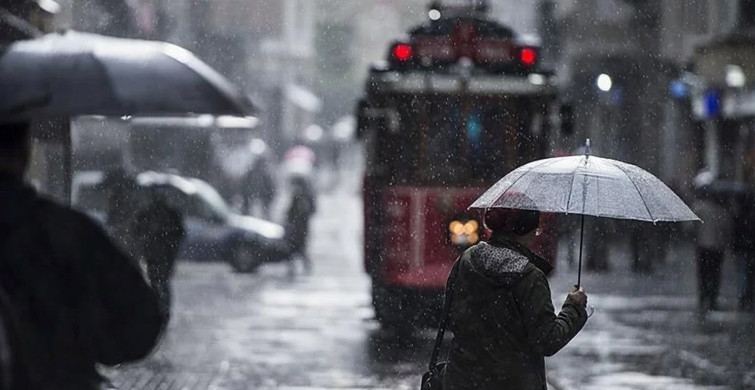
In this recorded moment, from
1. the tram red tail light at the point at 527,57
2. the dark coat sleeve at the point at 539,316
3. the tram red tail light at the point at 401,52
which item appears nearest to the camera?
the dark coat sleeve at the point at 539,316

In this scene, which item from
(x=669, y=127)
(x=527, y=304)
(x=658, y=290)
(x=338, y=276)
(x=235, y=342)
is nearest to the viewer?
(x=527, y=304)

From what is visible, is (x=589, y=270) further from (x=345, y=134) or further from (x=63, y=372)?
(x=345, y=134)

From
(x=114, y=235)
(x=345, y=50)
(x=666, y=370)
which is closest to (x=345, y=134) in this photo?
(x=345, y=50)

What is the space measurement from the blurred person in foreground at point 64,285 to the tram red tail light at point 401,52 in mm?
12093

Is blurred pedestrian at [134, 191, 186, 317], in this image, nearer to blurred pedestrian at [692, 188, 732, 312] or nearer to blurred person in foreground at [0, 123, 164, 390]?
blurred pedestrian at [692, 188, 732, 312]

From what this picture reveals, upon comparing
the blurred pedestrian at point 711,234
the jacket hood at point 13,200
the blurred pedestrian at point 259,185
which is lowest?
the blurred pedestrian at point 259,185

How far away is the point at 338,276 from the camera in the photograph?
87.8ft

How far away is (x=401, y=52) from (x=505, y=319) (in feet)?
35.0

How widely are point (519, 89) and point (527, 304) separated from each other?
35.6 ft

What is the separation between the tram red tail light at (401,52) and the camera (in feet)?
55.2

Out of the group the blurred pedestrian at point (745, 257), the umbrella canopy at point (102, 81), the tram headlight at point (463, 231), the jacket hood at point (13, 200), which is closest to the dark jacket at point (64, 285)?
the jacket hood at point (13, 200)

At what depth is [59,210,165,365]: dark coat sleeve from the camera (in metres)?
4.79

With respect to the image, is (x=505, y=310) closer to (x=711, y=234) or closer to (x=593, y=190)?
(x=593, y=190)

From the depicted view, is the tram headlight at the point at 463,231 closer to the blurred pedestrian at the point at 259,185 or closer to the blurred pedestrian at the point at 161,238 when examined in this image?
the blurred pedestrian at the point at 161,238
